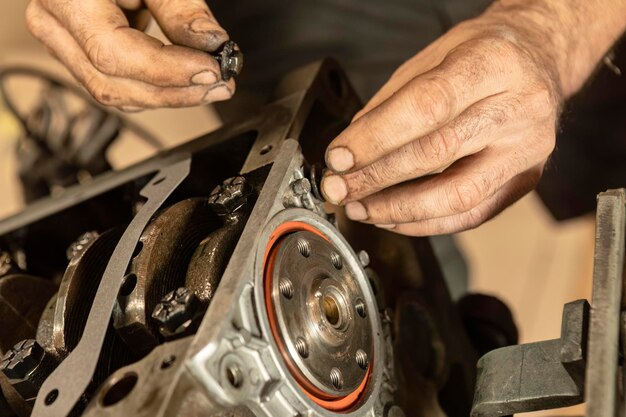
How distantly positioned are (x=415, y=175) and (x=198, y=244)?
24cm

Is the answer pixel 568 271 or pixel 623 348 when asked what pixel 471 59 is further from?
pixel 568 271

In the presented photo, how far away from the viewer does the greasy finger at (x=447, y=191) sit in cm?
83

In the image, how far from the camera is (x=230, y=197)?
30.4 inches

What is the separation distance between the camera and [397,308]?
3.16ft

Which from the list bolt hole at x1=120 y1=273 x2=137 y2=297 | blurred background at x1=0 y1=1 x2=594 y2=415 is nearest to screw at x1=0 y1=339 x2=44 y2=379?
bolt hole at x1=120 y1=273 x2=137 y2=297

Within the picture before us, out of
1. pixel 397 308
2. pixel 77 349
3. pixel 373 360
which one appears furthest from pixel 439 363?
pixel 77 349

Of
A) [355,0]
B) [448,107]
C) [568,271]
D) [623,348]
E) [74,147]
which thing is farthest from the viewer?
[568,271]

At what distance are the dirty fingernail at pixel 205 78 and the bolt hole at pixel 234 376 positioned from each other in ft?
1.18

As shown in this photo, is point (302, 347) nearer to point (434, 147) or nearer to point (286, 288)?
point (286, 288)

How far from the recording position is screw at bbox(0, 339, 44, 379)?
741mm

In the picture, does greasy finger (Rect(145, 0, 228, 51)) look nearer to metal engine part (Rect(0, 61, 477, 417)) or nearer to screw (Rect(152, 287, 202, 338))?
metal engine part (Rect(0, 61, 477, 417))

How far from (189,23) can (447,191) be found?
13.8 inches

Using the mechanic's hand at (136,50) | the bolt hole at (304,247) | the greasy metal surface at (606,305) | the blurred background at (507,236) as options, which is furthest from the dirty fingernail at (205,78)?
the blurred background at (507,236)

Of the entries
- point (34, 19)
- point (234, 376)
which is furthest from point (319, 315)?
point (34, 19)
